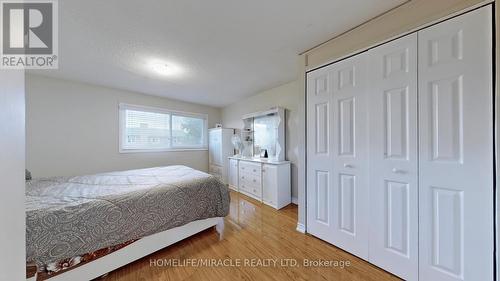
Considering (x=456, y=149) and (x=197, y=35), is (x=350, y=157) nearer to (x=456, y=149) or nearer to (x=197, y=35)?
(x=456, y=149)

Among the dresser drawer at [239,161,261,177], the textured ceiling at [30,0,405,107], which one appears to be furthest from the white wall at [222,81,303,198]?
the dresser drawer at [239,161,261,177]

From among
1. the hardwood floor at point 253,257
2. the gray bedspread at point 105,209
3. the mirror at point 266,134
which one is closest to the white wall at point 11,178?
the gray bedspread at point 105,209

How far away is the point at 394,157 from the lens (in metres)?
1.62

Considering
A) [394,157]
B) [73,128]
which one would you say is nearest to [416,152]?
[394,157]

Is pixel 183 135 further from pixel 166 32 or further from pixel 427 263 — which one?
pixel 427 263

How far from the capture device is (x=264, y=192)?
136 inches

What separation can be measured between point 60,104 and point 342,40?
4.50 metres

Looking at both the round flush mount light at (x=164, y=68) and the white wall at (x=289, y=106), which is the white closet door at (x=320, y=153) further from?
the round flush mount light at (x=164, y=68)

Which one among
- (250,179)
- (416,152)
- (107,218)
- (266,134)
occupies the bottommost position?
(250,179)

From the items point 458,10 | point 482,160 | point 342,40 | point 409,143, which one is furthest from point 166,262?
point 458,10

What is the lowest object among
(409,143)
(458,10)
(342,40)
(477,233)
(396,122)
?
(477,233)

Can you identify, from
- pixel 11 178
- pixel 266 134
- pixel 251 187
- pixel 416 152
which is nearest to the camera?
pixel 11 178

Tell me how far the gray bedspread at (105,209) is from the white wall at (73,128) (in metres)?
1.16

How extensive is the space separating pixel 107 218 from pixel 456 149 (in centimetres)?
279
